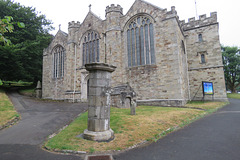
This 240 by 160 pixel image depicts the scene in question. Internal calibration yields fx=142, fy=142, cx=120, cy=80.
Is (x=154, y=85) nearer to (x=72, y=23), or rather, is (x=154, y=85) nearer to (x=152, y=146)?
(x=152, y=146)

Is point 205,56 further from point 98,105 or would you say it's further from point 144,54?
point 98,105

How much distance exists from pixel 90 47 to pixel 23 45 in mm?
11994

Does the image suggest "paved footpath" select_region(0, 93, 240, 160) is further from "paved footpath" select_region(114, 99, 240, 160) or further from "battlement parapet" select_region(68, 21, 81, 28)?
"battlement parapet" select_region(68, 21, 81, 28)

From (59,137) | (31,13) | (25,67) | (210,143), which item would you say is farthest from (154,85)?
(31,13)

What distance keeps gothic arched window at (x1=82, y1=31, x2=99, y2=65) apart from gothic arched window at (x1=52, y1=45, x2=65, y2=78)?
4.53m

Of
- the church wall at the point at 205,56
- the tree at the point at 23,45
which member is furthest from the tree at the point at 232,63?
the tree at the point at 23,45

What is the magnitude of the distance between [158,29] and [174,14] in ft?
6.50

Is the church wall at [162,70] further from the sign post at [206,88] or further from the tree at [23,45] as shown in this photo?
the tree at [23,45]

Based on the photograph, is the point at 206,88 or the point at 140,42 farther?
the point at 140,42

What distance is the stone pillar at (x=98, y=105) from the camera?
5.12 meters

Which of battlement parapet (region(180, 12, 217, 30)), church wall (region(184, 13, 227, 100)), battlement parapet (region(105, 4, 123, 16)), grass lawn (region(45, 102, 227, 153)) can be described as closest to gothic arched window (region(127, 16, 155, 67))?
battlement parapet (region(105, 4, 123, 16))

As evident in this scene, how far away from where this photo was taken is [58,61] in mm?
22641

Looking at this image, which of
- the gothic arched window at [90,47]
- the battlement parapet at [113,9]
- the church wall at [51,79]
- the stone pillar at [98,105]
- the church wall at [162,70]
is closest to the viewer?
the stone pillar at [98,105]

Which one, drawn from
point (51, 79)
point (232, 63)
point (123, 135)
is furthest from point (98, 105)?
point (232, 63)
